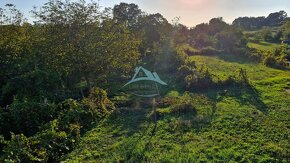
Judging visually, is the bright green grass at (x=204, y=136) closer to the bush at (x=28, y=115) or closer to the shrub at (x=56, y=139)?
the shrub at (x=56, y=139)

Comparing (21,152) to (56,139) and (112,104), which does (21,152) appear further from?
(112,104)

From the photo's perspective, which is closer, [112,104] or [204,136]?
[204,136]

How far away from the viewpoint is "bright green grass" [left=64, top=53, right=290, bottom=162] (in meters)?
9.77

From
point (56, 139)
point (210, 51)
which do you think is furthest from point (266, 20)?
point (56, 139)

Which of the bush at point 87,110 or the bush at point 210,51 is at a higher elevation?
the bush at point 210,51

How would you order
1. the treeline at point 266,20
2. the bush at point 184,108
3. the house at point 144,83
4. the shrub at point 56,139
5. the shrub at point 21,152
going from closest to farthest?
the shrub at point 21,152 < the shrub at point 56,139 < the bush at point 184,108 < the house at point 144,83 < the treeline at point 266,20

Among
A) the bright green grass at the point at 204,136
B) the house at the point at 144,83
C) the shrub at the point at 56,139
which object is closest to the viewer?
the bright green grass at the point at 204,136

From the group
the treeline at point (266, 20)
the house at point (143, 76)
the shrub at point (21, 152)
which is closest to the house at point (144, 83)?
the house at point (143, 76)

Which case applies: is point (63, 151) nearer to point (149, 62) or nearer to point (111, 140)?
point (111, 140)

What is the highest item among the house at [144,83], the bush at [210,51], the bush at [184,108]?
the bush at [210,51]

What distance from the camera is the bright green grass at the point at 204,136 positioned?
977 cm

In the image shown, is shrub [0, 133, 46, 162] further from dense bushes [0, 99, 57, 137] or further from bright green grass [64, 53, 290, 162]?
dense bushes [0, 99, 57, 137]

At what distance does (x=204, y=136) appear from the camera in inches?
448

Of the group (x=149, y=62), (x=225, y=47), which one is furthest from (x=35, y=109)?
(x=225, y=47)
